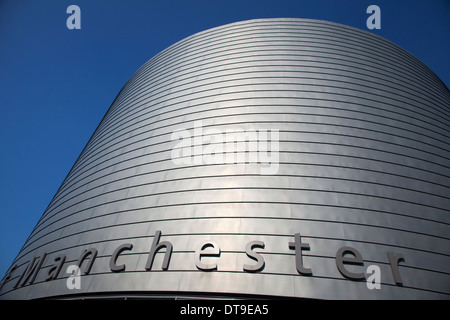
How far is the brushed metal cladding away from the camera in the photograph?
5.98 meters

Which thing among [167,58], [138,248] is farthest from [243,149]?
[167,58]

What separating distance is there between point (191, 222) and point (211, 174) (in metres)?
1.76

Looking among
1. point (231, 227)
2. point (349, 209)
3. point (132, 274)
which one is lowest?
point (132, 274)

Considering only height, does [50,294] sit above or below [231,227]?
below

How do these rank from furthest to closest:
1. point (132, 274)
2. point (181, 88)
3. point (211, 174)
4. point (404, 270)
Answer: point (181, 88) < point (211, 174) < point (132, 274) < point (404, 270)

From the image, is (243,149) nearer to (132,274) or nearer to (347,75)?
(132,274)

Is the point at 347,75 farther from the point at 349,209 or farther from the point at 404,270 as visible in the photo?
the point at 404,270

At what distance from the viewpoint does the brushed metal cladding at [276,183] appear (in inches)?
235

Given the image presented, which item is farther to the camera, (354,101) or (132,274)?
(354,101)

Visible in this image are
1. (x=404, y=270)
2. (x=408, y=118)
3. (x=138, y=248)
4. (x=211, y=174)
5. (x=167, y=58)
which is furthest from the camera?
(x=167, y=58)

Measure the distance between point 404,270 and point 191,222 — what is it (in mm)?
5688

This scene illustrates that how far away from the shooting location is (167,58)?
15031mm

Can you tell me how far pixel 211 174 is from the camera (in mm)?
7926

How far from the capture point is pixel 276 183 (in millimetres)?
7254
